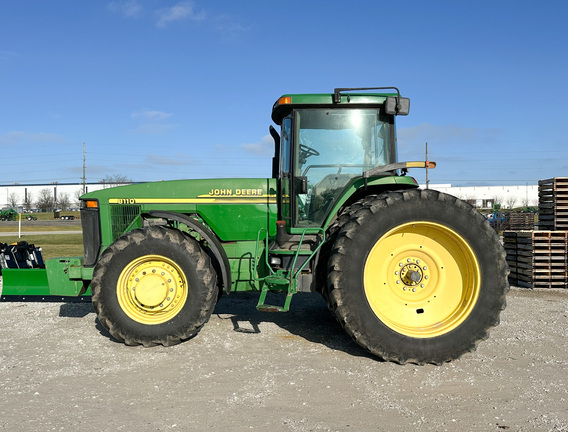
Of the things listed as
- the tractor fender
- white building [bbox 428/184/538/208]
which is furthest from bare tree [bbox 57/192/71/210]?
the tractor fender

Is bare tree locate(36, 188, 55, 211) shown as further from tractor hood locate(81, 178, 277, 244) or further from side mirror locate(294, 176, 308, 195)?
side mirror locate(294, 176, 308, 195)

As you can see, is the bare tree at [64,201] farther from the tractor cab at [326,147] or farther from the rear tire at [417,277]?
the rear tire at [417,277]

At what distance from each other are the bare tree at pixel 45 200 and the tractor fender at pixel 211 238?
77.6m

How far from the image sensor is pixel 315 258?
455cm

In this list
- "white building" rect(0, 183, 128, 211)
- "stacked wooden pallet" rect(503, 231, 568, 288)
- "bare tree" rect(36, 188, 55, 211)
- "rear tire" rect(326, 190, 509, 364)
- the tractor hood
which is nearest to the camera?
"rear tire" rect(326, 190, 509, 364)

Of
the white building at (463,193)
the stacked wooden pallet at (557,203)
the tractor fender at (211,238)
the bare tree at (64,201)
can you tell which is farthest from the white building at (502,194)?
the tractor fender at (211,238)

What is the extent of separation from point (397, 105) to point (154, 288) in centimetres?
320

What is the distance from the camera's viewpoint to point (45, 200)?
75562 mm

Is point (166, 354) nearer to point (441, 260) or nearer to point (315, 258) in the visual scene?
point (315, 258)

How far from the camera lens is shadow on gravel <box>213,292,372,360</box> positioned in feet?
15.8

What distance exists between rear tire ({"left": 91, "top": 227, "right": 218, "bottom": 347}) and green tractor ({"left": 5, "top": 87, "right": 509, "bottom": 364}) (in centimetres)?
1

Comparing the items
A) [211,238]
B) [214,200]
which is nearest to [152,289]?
[211,238]

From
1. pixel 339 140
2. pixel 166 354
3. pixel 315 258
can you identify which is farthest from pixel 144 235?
pixel 339 140

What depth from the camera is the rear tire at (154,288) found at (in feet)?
14.8
